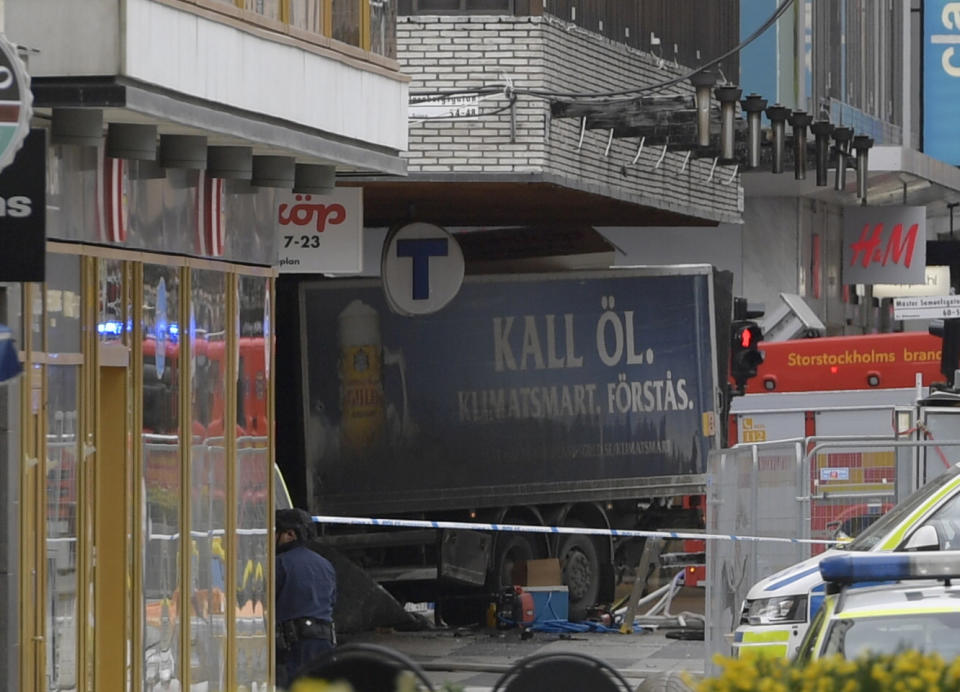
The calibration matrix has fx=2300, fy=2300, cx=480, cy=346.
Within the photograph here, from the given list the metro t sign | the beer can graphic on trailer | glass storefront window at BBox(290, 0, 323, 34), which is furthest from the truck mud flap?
the metro t sign

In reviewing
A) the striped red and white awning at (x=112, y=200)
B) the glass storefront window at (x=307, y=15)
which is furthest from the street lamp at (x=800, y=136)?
the striped red and white awning at (x=112, y=200)

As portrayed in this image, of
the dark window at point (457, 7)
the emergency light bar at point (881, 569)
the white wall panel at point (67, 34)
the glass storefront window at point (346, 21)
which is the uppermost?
the dark window at point (457, 7)

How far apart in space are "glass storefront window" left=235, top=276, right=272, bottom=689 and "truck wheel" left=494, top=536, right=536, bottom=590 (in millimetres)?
7529

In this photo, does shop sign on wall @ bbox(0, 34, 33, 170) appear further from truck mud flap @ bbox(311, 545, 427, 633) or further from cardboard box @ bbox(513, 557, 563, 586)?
cardboard box @ bbox(513, 557, 563, 586)

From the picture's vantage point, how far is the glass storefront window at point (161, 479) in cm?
1311

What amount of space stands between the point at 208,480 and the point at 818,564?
13.1 feet

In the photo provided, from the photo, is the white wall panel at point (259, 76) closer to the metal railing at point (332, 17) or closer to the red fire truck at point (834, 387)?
the metal railing at point (332, 17)

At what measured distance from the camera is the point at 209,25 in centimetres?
1252

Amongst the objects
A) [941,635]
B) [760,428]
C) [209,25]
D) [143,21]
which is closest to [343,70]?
[209,25]

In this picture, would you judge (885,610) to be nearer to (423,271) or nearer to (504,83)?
(504,83)

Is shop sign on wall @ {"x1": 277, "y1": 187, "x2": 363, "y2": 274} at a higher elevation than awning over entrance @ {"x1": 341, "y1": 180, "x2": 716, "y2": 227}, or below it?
below

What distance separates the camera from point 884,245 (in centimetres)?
3669

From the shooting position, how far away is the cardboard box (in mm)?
22500

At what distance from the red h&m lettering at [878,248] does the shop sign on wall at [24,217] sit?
27395mm
